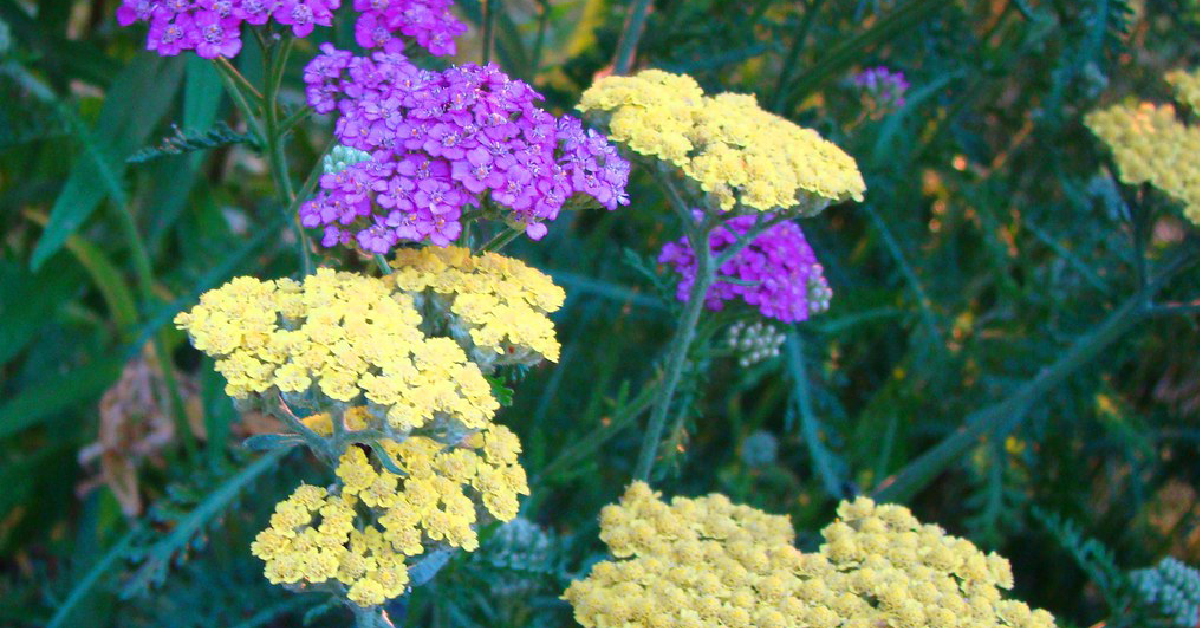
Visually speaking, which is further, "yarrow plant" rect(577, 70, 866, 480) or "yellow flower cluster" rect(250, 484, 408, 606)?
"yarrow plant" rect(577, 70, 866, 480)

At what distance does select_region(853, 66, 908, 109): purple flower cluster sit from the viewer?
2289mm

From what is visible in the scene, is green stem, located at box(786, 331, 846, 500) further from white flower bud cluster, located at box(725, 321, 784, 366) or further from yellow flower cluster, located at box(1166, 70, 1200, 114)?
yellow flower cluster, located at box(1166, 70, 1200, 114)

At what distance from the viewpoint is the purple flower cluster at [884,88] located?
2.29 m

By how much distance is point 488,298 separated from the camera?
1.24 metres

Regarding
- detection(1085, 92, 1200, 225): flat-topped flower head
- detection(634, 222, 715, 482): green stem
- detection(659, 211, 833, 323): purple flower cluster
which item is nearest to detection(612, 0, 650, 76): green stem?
detection(659, 211, 833, 323): purple flower cluster

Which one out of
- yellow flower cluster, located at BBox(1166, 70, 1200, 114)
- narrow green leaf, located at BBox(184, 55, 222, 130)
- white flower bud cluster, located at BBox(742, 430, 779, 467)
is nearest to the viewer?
narrow green leaf, located at BBox(184, 55, 222, 130)

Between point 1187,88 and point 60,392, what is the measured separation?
2637mm

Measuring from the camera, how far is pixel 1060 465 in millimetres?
2777

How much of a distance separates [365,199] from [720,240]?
689 mm

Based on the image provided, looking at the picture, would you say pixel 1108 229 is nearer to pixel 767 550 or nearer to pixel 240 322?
pixel 767 550

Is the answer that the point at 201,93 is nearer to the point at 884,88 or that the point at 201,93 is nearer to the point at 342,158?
the point at 342,158

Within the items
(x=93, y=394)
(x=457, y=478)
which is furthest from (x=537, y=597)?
(x=93, y=394)

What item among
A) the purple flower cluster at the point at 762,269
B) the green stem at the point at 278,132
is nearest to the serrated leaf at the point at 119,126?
the green stem at the point at 278,132

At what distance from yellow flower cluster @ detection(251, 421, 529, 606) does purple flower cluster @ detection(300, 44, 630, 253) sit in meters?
0.26
